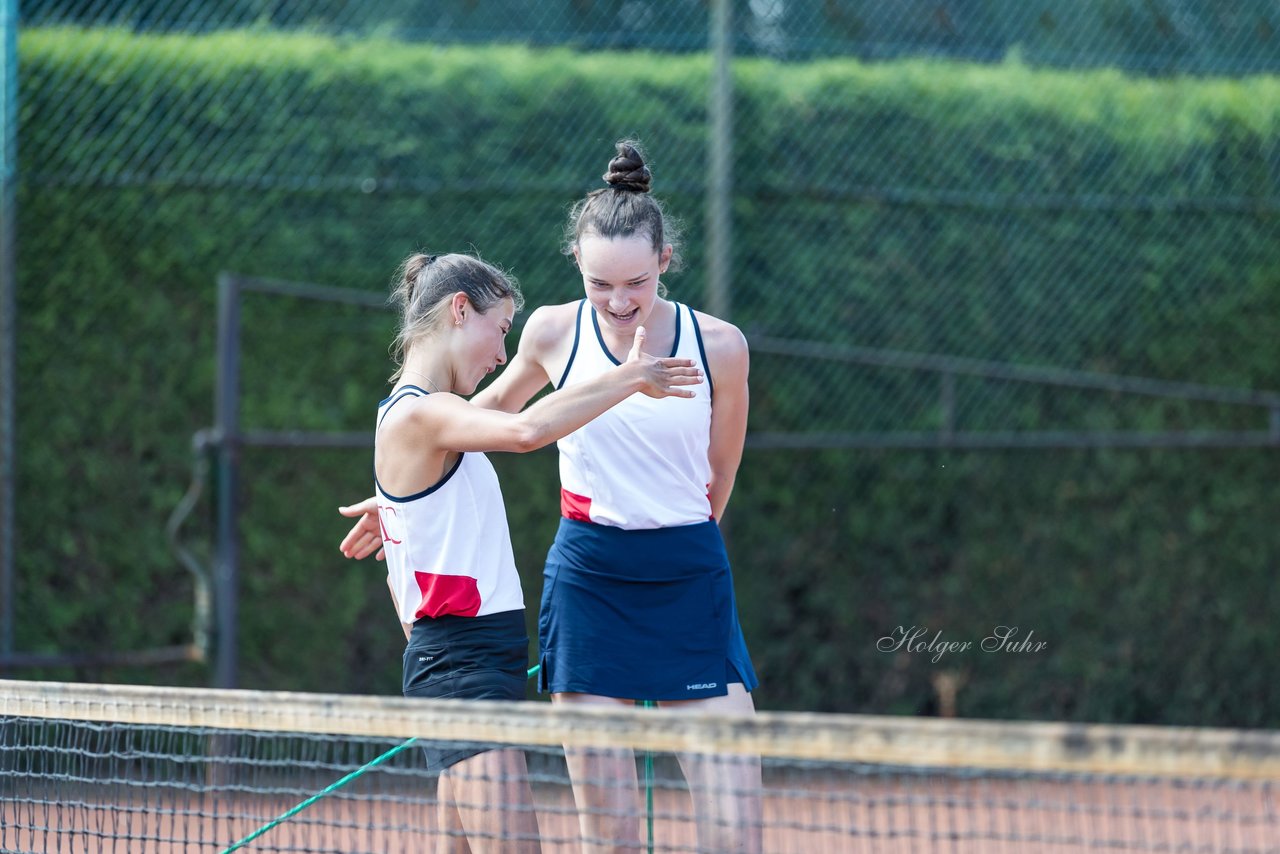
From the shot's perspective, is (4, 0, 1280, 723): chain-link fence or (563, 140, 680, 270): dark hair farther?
(4, 0, 1280, 723): chain-link fence

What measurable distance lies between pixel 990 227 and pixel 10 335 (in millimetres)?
5042

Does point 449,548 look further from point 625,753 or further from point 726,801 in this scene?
point 726,801

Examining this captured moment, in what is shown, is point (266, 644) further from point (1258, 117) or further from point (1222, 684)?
point (1258, 117)

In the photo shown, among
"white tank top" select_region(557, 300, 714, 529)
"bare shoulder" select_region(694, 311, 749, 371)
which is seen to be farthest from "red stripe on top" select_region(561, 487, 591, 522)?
"bare shoulder" select_region(694, 311, 749, 371)

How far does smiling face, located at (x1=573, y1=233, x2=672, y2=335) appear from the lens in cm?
323

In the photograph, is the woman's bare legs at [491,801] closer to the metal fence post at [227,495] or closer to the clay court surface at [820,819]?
the clay court surface at [820,819]

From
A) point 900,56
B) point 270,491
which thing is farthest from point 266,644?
point 900,56

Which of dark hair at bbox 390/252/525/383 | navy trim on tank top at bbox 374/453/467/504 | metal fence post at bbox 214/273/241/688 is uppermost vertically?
metal fence post at bbox 214/273/241/688

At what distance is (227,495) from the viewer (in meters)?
6.27

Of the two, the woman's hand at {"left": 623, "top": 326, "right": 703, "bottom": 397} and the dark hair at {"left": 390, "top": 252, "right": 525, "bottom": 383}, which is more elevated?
the dark hair at {"left": 390, "top": 252, "right": 525, "bottom": 383}

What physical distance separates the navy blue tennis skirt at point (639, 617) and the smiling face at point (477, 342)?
18.5 inches

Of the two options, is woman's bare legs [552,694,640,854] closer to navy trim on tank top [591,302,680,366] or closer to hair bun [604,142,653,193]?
navy trim on tank top [591,302,680,366]

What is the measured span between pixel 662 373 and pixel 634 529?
0.53m

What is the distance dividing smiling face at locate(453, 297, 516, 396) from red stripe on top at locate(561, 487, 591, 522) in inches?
15.4
